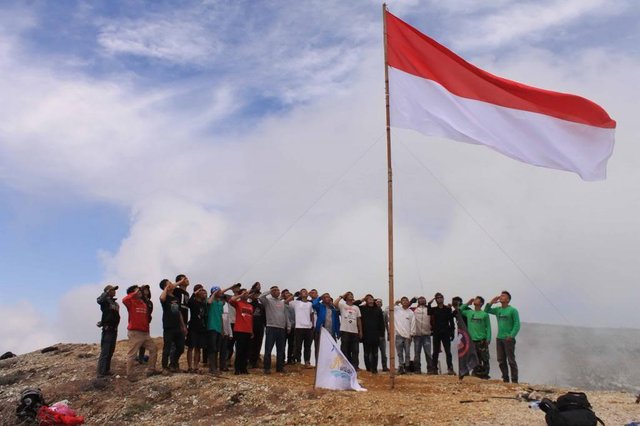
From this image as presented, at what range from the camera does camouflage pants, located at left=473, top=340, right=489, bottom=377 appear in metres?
16.4

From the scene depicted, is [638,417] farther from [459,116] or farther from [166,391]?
[166,391]

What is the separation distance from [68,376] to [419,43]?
39.4 feet

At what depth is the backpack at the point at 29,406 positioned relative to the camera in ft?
39.8

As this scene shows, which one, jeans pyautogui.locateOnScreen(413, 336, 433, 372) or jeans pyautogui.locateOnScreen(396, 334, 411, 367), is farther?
jeans pyautogui.locateOnScreen(396, 334, 411, 367)

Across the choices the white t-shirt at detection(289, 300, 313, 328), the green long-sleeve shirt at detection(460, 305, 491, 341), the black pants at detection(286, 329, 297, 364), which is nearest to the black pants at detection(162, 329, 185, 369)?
the white t-shirt at detection(289, 300, 313, 328)

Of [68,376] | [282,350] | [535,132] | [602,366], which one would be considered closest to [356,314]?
[282,350]

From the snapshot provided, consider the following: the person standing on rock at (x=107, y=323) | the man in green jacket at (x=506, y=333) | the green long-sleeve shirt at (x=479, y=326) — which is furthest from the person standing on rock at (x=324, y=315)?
the person standing on rock at (x=107, y=323)

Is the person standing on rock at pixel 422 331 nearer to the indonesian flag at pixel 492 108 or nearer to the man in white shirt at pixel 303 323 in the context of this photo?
the man in white shirt at pixel 303 323

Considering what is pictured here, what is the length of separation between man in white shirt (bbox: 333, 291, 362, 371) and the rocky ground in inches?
32.5

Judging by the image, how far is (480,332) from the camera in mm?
16328

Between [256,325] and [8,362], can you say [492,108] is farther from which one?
[8,362]

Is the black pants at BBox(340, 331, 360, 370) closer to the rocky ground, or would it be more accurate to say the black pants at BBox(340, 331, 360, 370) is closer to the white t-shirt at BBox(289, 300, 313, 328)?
the rocky ground

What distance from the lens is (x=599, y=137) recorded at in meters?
13.6

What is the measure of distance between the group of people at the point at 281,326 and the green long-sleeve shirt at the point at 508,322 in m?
0.02
